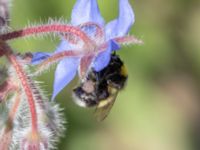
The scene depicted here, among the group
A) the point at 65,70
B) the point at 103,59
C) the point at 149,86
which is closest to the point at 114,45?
the point at 103,59

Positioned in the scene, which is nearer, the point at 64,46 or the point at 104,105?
the point at 64,46

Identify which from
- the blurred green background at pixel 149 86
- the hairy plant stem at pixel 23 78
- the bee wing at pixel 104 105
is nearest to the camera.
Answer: the hairy plant stem at pixel 23 78

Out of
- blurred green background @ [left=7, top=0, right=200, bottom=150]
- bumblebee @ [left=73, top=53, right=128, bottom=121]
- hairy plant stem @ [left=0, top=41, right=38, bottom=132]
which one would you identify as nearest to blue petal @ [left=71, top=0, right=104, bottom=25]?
bumblebee @ [left=73, top=53, right=128, bottom=121]

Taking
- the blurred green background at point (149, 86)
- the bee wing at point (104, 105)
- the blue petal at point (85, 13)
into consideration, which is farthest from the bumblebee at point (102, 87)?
the blurred green background at point (149, 86)

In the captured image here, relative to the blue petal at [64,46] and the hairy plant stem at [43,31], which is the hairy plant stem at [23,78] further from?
the blue petal at [64,46]

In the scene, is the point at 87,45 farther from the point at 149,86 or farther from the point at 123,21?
the point at 149,86
